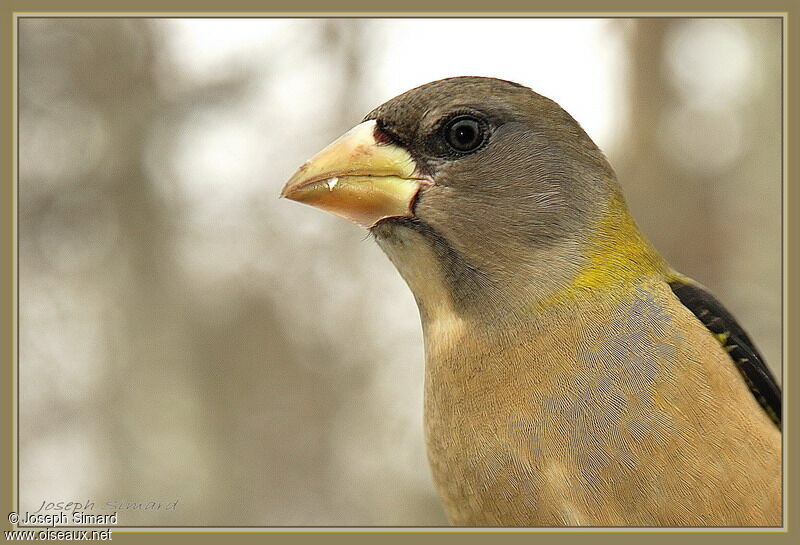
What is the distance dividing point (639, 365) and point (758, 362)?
0.53 metres

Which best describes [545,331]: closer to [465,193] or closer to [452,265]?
[452,265]

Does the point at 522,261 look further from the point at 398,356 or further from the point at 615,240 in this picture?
the point at 398,356

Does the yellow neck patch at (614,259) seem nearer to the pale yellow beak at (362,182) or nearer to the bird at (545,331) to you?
the bird at (545,331)

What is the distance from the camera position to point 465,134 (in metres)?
2.22

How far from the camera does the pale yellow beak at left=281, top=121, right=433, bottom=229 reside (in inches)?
85.2

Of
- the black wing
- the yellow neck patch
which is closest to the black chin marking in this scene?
the yellow neck patch

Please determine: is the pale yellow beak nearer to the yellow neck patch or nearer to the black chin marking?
the black chin marking

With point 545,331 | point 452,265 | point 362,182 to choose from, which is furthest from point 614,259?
point 362,182

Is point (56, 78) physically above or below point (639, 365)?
above

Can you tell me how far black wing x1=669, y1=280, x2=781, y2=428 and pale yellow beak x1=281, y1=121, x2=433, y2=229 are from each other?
82cm

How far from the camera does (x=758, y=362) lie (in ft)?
7.37

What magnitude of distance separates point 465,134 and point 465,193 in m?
0.17

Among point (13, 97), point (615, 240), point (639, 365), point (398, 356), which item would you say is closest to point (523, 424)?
point (639, 365)

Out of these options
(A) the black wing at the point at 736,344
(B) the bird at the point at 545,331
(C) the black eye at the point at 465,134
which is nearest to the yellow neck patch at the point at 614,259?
(B) the bird at the point at 545,331
